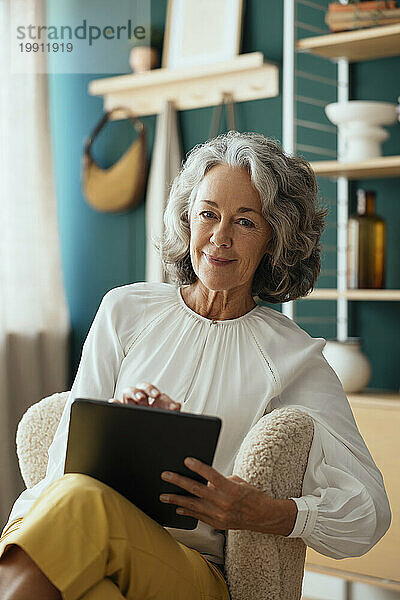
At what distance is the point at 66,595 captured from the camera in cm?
125

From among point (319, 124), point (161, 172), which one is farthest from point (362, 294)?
point (161, 172)

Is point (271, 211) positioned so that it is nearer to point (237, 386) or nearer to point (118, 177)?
point (237, 386)

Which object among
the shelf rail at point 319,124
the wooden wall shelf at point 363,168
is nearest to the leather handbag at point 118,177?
the shelf rail at point 319,124

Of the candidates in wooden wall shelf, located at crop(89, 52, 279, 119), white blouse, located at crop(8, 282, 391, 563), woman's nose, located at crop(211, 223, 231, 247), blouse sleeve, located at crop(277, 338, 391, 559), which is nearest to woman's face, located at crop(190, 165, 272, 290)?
woman's nose, located at crop(211, 223, 231, 247)

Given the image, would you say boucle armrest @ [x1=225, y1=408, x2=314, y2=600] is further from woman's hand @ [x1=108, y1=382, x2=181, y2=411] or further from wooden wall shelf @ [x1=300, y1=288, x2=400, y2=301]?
wooden wall shelf @ [x1=300, y1=288, x2=400, y2=301]

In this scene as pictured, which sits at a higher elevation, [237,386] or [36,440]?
[237,386]

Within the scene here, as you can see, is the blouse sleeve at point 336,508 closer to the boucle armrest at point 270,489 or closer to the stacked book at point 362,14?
the boucle armrest at point 270,489

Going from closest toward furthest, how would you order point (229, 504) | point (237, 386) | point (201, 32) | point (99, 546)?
point (99, 546)
point (229, 504)
point (237, 386)
point (201, 32)

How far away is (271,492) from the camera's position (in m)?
1.49

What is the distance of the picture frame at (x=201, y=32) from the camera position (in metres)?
3.17

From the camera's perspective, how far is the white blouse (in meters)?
1.55

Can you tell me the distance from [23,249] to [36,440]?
1.75m

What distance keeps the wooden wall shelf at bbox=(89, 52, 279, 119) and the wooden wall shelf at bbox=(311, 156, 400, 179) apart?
57 cm

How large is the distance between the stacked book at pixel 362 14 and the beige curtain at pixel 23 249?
1.34 metres
